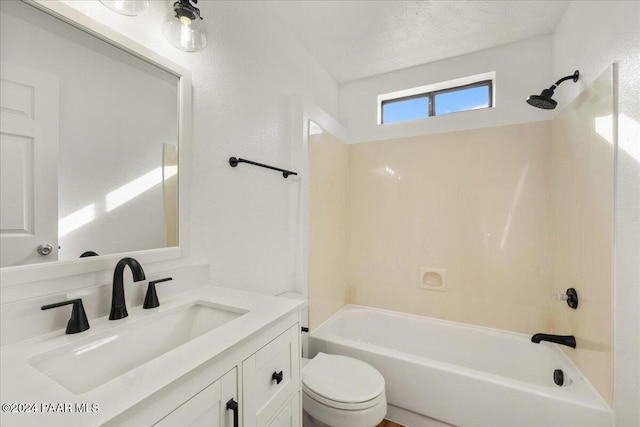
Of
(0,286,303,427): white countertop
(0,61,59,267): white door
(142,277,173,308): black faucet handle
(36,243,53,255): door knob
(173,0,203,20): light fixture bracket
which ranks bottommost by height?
(0,286,303,427): white countertop

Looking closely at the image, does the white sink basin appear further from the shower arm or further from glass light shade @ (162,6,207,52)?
the shower arm

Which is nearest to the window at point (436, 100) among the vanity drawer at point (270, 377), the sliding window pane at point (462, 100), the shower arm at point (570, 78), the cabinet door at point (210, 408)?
the sliding window pane at point (462, 100)

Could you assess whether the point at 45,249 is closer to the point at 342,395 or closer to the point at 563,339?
the point at 342,395

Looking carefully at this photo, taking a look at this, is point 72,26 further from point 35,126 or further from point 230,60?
point 230,60

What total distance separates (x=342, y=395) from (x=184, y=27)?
1.72 meters

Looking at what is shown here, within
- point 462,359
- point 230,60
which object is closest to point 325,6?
point 230,60

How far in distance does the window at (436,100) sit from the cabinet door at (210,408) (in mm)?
2346

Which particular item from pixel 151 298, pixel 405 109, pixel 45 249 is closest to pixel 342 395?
pixel 151 298

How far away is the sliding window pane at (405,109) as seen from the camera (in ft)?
8.02

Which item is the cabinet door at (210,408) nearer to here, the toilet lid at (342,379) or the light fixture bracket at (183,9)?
the toilet lid at (342,379)

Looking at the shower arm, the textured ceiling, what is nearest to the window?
the textured ceiling

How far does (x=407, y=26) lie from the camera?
1857mm

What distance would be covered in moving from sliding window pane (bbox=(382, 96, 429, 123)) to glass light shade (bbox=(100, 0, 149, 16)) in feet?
6.63

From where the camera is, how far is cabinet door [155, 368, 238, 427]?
0.59 meters
